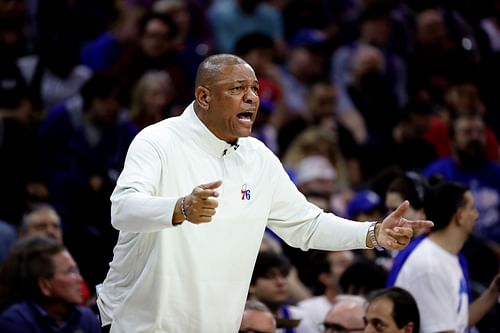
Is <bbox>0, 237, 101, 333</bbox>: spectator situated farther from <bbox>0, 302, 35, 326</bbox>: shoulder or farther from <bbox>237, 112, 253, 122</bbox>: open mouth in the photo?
<bbox>237, 112, 253, 122</bbox>: open mouth

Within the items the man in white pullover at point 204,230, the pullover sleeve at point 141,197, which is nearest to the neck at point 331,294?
the man in white pullover at point 204,230

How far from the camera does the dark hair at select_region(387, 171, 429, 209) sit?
781 cm

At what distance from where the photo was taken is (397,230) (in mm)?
5453

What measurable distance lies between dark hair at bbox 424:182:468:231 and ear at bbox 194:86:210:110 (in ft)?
7.43

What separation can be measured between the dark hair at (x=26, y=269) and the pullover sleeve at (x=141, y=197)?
248 cm

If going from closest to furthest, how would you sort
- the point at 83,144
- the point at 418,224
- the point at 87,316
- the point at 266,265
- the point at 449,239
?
1. the point at 418,224
2. the point at 449,239
3. the point at 87,316
4. the point at 266,265
5. the point at 83,144

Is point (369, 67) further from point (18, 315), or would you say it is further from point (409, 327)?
point (18, 315)

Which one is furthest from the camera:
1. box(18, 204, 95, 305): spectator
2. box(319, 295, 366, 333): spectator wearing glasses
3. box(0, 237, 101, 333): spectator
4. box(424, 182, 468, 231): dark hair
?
box(18, 204, 95, 305): spectator

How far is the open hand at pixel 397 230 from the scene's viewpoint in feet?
17.8

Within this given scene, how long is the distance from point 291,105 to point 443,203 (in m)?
5.29

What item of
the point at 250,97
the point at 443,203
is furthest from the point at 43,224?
the point at 250,97

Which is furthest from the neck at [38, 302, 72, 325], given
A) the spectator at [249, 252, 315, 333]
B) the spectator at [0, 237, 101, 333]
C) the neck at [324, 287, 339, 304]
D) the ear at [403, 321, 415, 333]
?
the ear at [403, 321, 415, 333]

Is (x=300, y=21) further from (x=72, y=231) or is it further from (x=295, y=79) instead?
(x=72, y=231)

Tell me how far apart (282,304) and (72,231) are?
192 centimetres
